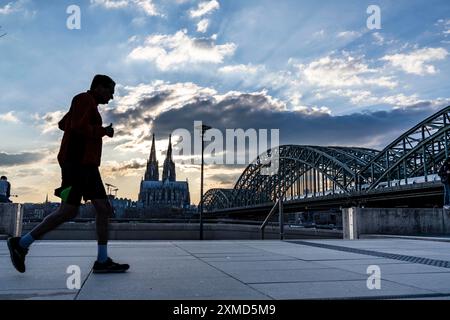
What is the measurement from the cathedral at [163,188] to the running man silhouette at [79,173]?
14393 cm

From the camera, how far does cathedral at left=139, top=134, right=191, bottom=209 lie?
152 m

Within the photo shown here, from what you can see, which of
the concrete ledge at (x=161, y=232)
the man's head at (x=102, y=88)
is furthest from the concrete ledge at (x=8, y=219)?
the concrete ledge at (x=161, y=232)

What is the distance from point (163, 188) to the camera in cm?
15375

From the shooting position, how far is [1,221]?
1062 centimetres

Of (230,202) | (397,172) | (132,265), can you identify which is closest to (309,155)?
(397,172)

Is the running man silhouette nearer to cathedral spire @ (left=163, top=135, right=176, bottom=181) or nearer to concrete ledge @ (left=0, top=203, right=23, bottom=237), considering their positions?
concrete ledge @ (left=0, top=203, right=23, bottom=237)

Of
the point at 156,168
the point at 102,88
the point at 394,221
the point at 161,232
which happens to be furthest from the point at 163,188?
the point at 102,88

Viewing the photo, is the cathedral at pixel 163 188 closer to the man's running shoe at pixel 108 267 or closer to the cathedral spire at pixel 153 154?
the cathedral spire at pixel 153 154

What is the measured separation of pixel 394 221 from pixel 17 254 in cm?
1168

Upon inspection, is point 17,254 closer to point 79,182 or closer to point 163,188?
point 79,182

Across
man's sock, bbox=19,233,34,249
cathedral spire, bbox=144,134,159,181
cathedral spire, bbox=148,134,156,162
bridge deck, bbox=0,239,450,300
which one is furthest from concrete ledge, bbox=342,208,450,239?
cathedral spire, bbox=144,134,159,181

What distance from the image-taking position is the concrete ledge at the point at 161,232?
2538 centimetres
